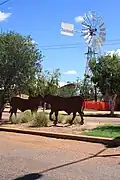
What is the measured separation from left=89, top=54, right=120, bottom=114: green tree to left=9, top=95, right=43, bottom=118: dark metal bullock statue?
17.4 m

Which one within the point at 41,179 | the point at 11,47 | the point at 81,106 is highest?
the point at 11,47

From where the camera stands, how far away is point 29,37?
25.1 m

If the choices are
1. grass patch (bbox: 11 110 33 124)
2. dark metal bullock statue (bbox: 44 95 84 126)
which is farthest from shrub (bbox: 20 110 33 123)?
dark metal bullock statue (bbox: 44 95 84 126)

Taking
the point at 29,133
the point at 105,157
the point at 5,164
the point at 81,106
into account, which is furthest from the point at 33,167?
the point at 81,106

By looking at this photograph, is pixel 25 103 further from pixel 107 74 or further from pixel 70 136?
pixel 107 74

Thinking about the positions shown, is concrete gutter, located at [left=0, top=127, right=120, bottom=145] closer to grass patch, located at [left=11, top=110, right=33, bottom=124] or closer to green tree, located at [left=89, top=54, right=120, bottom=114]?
grass patch, located at [left=11, top=110, right=33, bottom=124]

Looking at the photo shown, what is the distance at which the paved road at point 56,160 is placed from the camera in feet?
29.7

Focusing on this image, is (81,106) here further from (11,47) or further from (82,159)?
(82,159)

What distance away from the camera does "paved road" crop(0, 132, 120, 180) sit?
906 centimetres

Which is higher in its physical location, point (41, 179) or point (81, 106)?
point (81, 106)

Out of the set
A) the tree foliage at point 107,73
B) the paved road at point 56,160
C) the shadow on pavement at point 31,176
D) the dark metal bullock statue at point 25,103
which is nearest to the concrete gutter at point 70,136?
the paved road at point 56,160

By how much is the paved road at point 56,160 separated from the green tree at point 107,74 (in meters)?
26.4

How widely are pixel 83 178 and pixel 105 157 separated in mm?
2981

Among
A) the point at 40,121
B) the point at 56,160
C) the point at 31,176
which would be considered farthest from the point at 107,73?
the point at 31,176
